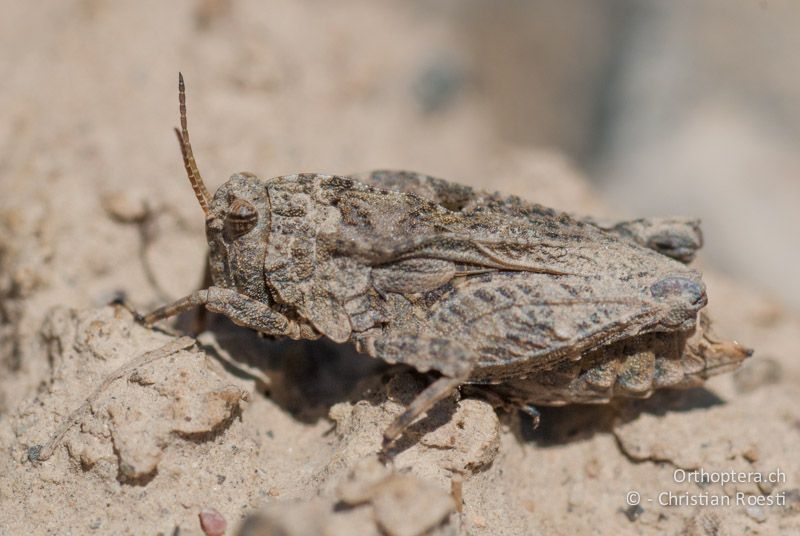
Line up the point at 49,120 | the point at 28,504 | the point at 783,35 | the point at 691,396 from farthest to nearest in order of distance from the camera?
the point at 783,35 → the point at 49,120 → the point at 691,396 → the point at 28,504

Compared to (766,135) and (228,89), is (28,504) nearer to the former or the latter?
(228,89)

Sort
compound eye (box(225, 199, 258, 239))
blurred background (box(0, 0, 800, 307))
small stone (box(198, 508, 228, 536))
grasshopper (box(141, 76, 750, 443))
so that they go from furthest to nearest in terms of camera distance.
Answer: blurred background (box(0, 0, 800, 307)), compound eye (box(225, 199, 258, 239)), grasshopper (box(141, 76, 750, 443)), small stone (box(198, 508, 228, 536))

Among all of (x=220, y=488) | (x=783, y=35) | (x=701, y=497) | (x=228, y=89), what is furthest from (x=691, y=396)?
(x=783, y=35)

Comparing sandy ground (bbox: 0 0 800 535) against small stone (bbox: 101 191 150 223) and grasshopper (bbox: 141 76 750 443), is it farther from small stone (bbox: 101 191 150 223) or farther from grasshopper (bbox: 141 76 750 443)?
grasshopper (bbox: 141 76 750 443)

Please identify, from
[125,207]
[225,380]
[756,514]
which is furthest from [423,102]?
[756,514]

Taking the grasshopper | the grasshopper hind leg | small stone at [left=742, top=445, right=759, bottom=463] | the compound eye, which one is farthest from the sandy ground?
the compound eye

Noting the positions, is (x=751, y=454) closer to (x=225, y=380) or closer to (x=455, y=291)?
(x=455, y=291)
